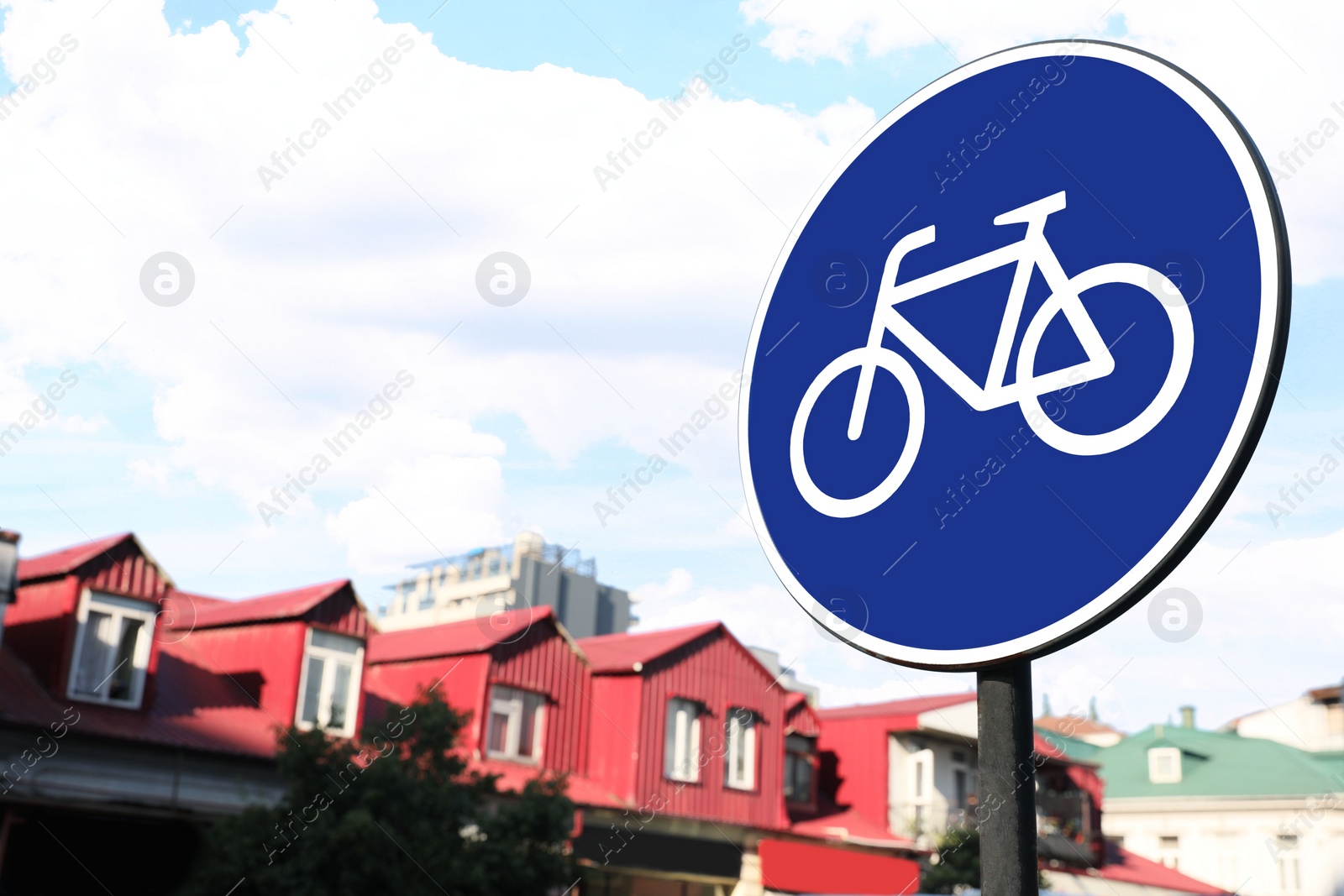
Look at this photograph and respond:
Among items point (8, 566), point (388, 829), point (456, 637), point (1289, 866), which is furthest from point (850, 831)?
point (8, 566)

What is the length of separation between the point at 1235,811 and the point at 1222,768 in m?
2.46

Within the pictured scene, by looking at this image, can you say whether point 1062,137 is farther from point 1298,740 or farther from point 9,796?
point 1298,740

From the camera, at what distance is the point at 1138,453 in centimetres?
189

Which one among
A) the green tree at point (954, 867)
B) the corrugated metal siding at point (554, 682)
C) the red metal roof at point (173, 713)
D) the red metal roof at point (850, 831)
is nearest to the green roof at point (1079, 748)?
the red metal roof at point (850, 831)

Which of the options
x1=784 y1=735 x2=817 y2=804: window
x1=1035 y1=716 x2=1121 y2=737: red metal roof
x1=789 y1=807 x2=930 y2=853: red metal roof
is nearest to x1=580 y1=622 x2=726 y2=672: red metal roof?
x1=784 y1=735 x2=817 y2=804: window

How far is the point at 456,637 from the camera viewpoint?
24.7 metres

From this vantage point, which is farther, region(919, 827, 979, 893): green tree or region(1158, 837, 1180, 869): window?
region(1158, 837, 1180, 869): window

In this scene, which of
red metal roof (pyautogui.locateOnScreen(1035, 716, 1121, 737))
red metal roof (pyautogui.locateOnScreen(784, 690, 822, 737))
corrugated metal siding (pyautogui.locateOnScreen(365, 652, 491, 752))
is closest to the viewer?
corrugated metal siding (pyautogui.locateOnScreen(365, 652, 491, 752))

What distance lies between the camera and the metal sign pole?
1864 millimetres

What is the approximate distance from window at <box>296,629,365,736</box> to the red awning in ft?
33.9

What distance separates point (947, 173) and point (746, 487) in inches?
28.8

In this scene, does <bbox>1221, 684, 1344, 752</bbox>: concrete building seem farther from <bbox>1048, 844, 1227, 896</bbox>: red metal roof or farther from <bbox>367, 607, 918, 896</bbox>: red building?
<bbox>367, 607, 918, 896</bbox>: red building

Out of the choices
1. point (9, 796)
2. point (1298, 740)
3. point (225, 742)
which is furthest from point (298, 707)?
point (1298, 740)

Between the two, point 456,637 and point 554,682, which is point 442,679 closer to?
point 456,637
